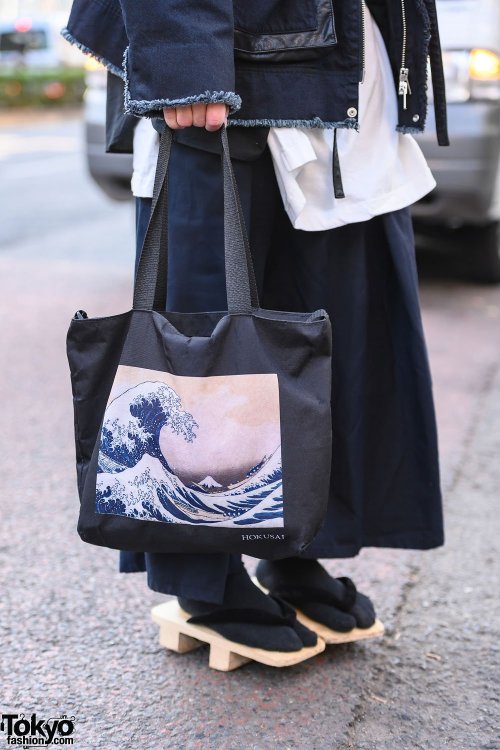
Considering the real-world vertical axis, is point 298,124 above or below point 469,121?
above

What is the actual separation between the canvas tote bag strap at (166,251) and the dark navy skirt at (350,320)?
0.08 metres

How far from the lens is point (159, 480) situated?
176 cm

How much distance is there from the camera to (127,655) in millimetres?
2184

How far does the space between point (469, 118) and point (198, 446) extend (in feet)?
12.2

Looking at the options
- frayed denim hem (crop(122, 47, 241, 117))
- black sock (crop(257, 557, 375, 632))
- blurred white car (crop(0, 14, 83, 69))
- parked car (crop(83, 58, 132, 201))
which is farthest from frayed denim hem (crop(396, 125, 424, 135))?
blurred white car (crop(0, 14, 83, 69))

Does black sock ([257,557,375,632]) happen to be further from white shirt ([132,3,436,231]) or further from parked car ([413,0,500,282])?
parked car ([413,0,500,282])

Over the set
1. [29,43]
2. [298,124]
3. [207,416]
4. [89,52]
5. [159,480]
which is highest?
[89,52]

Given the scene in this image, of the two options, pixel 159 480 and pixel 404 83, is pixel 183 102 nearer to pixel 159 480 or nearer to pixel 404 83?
pixel 404 83

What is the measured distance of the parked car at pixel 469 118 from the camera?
4.98 metres

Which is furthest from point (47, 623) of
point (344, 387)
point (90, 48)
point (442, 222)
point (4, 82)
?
point (4, 82)

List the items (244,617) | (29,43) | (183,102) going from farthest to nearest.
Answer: (29,43) < (244,617) < (183,102)

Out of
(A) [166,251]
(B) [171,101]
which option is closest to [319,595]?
(A) [166,251]

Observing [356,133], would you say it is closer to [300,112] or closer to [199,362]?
[300,112]

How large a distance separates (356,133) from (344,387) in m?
0.49
